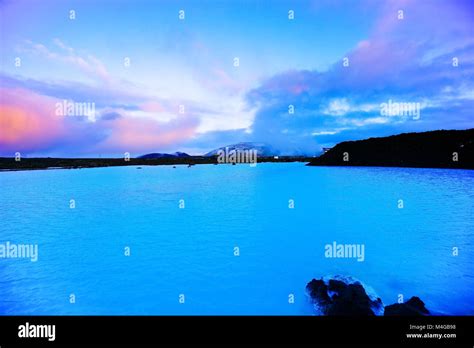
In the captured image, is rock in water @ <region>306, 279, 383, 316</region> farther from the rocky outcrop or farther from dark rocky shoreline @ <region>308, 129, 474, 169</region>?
dark rocky shoreline @ <region>308, 129, 474, 169</region>

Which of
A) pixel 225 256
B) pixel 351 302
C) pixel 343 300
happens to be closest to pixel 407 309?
pixel 351 302

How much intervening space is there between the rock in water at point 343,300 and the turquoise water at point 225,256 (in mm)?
768

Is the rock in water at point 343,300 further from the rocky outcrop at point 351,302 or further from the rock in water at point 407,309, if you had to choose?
the rock in water at point 407,309

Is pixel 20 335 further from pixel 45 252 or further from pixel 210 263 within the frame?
pixel 45 252

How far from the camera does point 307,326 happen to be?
20.6ft

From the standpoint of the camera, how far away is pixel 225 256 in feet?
52.0

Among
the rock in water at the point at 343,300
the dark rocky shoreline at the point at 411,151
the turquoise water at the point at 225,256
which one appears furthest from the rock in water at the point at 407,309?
the dark rocky shoreline at the point at 411,151

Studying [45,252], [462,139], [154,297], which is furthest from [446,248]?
[462,139]

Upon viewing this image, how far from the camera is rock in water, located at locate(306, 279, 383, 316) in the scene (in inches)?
327

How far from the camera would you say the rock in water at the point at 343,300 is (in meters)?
8.31

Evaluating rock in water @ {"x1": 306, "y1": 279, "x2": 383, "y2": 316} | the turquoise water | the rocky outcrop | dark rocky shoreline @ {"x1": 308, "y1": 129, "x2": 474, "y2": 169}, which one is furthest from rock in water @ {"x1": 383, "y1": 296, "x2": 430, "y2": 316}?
dark rocky shoreline @ {"x1": 308, "y1": 129, "x2": 474, "y2": 169}

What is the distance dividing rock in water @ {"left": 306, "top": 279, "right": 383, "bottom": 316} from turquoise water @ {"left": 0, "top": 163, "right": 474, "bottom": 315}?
77 cm

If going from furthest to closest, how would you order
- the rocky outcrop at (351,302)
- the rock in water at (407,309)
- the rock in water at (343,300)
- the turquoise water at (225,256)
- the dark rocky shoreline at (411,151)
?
1. the dark rocky shoreline at (411,151)
2. the turquoise water at (225,256)
3. the rock in water at (343,300)
4. the rocky outcrop at (351,302)
5. the rock in water at (407,309)

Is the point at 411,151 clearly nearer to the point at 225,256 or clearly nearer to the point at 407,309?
the point at 225,256
